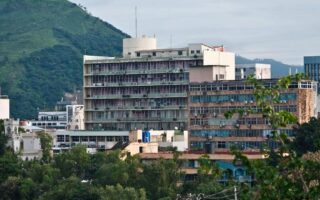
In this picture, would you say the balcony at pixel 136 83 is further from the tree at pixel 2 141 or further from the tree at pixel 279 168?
the tree at pixel 279 168

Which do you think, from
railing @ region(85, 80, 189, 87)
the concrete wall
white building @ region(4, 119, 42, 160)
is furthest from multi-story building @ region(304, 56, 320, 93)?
white building @ region(4, 119, 42, 160)

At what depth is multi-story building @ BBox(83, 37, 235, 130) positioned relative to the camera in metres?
94.9

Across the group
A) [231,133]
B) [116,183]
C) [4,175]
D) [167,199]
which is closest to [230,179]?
[167,199]

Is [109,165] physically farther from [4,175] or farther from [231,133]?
Result: [231,133]

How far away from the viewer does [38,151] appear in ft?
293

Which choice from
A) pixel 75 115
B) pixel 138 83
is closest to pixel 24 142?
pixel 138 83

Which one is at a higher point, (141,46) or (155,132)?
(141,46)

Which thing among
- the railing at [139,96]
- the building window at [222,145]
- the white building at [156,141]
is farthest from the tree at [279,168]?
the railing at [139,96]

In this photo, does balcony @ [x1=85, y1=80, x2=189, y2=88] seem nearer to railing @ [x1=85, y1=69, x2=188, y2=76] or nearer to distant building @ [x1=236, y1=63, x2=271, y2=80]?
railing @ [x1=85, y1=69, x2=188, y2=76]

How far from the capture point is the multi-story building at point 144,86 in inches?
3735

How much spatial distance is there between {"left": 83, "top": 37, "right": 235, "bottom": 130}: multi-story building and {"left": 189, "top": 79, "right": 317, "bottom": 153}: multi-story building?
8.66m

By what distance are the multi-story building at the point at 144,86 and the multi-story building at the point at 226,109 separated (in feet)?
28.4

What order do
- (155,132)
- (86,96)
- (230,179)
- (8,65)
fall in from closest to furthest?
(230,179)
(155,132)
(86,96)
(8,65)

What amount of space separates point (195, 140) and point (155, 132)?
5873mm
